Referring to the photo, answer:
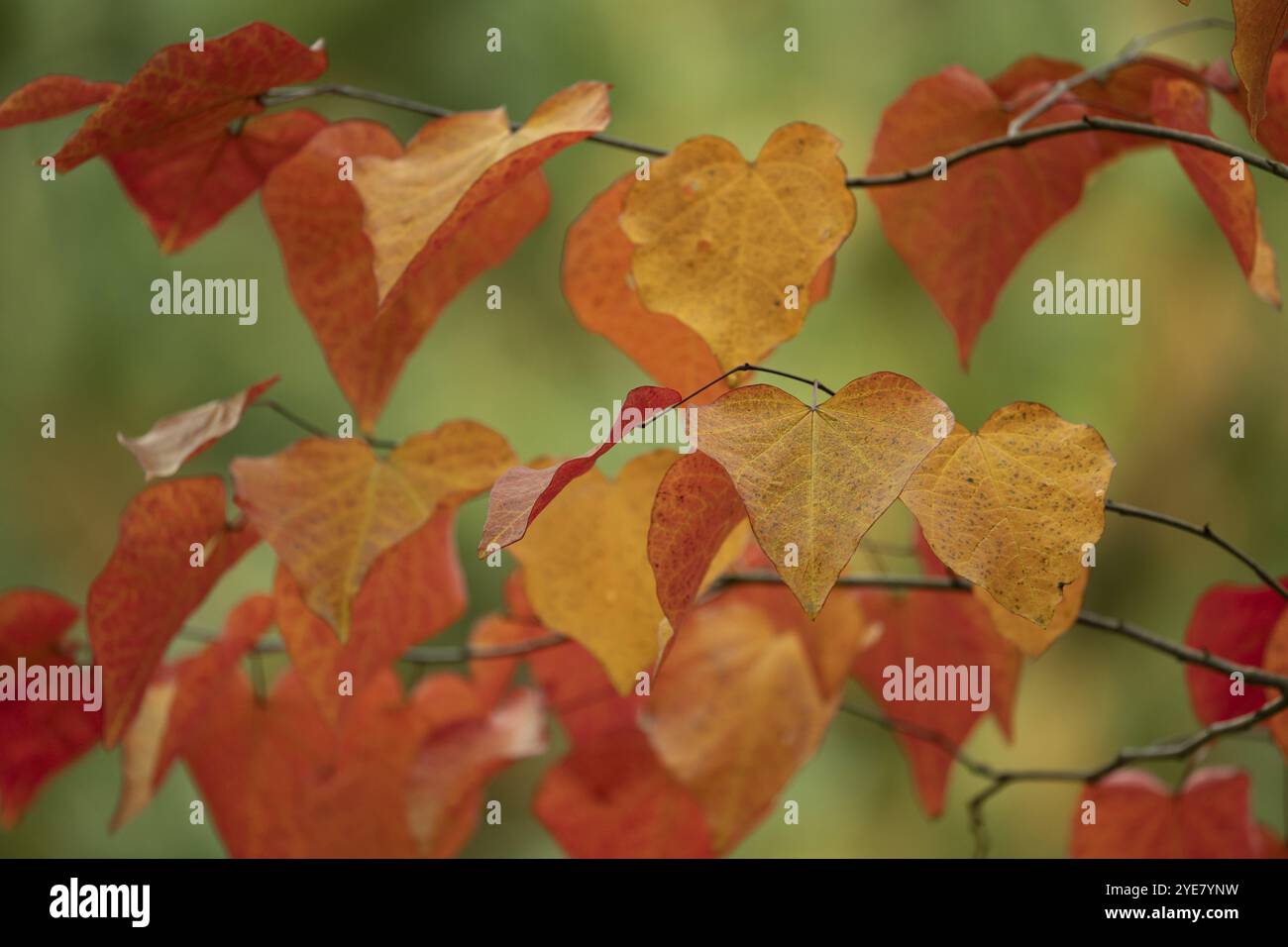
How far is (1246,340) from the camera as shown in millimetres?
1477

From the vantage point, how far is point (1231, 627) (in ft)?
1.63

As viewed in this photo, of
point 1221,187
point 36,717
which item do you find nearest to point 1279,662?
point 1221,187

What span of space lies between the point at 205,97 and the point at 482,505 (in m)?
1.08

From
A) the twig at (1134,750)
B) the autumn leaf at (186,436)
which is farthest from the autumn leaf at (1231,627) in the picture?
the autumn leaf at (186,436)

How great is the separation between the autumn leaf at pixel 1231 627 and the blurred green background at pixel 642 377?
88 cm

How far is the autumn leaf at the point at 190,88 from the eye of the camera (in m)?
0.38

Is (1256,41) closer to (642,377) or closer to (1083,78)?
(1083,78)

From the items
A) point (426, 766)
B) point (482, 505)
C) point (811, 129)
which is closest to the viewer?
point (811, 129)

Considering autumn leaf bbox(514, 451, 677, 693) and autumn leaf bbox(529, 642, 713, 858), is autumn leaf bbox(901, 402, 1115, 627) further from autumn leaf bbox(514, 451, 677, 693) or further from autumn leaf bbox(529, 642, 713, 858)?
autumn leaf bbox(529, 642, 713, 858)

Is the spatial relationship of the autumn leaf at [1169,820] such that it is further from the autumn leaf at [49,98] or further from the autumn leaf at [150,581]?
the autumn leaf at [49,98]

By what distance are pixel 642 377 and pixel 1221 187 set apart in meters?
1.07
